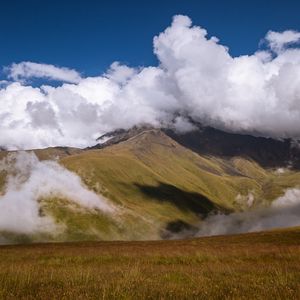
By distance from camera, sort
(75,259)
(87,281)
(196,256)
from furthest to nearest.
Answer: (75,259) → (196,256) → (87,281)

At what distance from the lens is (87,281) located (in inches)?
623

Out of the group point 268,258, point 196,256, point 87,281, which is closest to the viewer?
point 87,281

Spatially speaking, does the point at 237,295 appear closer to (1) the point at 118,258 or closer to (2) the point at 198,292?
(2) the point at 198,292

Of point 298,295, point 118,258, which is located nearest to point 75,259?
point 118,258

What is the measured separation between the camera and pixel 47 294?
12.6 meters

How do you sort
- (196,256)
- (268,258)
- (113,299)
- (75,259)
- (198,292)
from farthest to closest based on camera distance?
(75,259) → (196,256) → (268,258) → (198,292) → (113,299)

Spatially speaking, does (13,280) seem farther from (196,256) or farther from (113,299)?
(196,256)

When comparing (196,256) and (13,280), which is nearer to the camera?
(13,280)

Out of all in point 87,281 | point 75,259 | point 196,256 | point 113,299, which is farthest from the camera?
point 75,259

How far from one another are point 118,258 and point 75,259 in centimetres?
364

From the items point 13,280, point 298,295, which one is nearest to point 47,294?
point 13,280

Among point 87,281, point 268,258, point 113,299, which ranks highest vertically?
point 268,258

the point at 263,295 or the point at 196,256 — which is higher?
the point at 196,256

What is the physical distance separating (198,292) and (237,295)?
1214 millimetres
